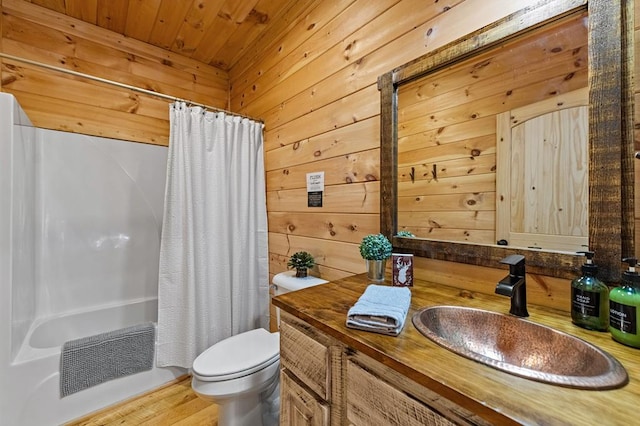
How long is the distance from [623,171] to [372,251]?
2.59 ft

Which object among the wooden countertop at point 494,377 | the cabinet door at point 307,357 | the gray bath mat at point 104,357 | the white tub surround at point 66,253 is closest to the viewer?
the wooden countertop at point 494,377

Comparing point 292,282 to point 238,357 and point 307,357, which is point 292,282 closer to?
point 238,357

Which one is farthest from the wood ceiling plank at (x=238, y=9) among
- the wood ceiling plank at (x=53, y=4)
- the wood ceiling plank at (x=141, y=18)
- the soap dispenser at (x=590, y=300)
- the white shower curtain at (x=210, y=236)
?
the soap dispenser at (x=590, y=300)

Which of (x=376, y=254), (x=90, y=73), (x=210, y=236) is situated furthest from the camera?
(x=90, y=73)

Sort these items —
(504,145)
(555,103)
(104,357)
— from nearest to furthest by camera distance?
(555,103), (504,145), (104,357)

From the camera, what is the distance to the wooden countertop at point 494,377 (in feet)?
1.45

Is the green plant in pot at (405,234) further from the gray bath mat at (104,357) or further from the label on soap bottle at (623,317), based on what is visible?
the gray bath mat at (104,357)

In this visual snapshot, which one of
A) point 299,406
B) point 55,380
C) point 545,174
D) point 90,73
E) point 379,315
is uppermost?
point 90,73

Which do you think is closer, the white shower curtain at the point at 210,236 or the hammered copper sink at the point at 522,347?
the hammered copper sink at the point at 522,347

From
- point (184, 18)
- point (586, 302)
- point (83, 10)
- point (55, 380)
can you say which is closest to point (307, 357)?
point (586, 302)

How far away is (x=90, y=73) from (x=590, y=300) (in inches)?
124

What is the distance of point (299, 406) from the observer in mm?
910

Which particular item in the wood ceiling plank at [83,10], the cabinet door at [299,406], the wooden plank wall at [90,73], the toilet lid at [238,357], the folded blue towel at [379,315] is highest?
the wood ceiling plank at [83,10]

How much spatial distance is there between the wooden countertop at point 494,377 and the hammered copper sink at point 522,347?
2 centimetres
